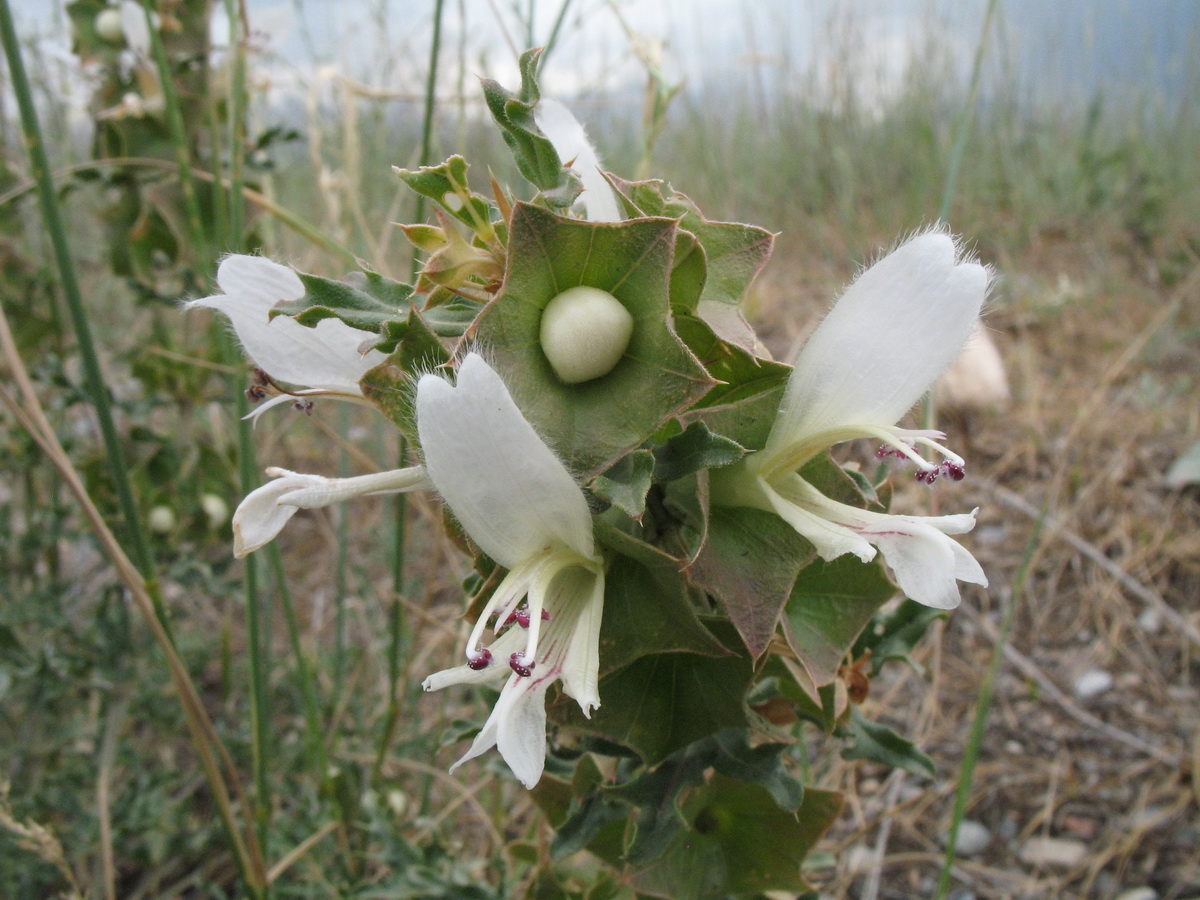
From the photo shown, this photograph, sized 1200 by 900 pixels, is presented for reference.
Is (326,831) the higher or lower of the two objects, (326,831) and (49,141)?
the lower

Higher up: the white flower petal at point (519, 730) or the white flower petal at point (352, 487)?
the white flower petal at point (352, 487)

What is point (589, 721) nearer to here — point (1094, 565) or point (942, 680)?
point (942, 680)

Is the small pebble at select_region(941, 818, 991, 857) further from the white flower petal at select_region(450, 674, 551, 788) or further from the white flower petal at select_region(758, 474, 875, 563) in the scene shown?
the white flower petal at select_region(450, 674, 551, 788)

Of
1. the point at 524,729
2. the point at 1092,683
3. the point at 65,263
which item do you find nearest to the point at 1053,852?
the point at 1092,683

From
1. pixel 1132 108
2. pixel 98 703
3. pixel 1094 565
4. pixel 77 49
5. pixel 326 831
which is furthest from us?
pixel 1132 108

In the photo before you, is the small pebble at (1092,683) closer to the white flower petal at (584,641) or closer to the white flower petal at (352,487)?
the white flower petal at (584,641)

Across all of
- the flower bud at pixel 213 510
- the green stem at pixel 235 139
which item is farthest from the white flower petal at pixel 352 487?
the flower bud at pixel 213 510

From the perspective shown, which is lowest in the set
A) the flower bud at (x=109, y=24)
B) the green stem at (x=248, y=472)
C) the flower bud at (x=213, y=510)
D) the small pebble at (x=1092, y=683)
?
the small pebble at (x=1092, y=683)

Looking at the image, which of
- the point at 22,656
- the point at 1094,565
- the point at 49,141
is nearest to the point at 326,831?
the point at 22,656
